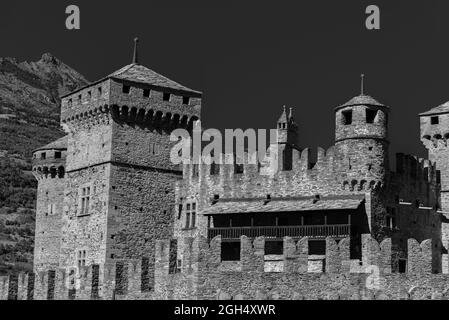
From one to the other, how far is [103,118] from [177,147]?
4.53 metres

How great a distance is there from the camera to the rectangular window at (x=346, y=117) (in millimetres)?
49625

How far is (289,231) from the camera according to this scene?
5056 cm

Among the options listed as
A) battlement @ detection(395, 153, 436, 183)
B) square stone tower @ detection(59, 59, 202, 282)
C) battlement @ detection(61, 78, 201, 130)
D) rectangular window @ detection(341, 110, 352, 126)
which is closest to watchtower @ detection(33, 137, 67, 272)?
square stone tower @ detection(59, 59, 202, 282)

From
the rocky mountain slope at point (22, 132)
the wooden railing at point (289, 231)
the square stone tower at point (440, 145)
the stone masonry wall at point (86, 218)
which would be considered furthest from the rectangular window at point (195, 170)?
the rocky mountain slope at point (22, 132)

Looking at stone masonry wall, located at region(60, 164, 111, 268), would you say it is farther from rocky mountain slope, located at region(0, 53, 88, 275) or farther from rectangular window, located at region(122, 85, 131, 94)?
rocky mountain slope, located at region(0, 53, 88, 275)

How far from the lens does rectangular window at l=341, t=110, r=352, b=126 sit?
163 feet

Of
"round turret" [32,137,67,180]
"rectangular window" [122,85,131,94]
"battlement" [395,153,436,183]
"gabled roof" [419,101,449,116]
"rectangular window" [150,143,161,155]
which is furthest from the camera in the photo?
"round turret" [32,137,67,180]

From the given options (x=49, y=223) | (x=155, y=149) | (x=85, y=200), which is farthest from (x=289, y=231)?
(x=49, y=223)

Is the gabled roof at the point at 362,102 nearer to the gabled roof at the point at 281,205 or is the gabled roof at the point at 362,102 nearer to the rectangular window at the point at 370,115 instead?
the rectangular window at the point at 370,115

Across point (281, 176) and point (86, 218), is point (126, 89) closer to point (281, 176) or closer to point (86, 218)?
point (86, 218)

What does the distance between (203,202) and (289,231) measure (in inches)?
250

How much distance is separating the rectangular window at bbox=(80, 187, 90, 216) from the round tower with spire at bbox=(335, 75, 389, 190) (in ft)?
45.9

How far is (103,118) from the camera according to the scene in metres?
53.9
